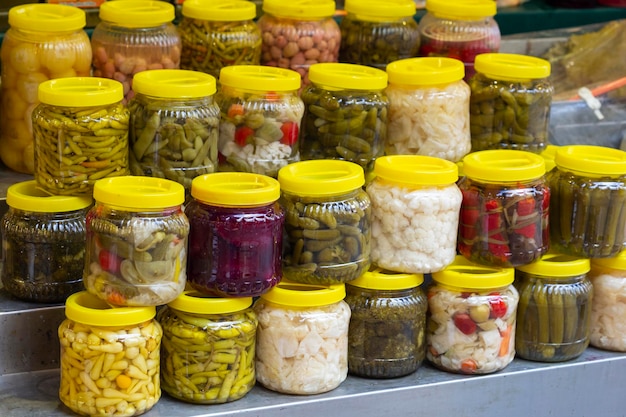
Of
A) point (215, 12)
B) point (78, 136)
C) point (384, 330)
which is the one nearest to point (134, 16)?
point (215, 12)

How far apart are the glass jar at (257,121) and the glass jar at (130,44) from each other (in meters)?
0.20

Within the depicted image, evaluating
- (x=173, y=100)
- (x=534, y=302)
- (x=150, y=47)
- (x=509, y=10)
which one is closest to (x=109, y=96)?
(x=173, y=100)

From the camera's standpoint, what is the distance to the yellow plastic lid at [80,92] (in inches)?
86.2

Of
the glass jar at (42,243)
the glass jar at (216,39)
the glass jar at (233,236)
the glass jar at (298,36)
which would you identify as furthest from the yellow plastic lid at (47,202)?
the glass jar at (298,36)

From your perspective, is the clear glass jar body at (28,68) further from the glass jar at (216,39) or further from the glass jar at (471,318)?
the glass jar at (471,318)

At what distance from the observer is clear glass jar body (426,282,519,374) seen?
94.0 inches

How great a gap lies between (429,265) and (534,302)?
0.28 meters

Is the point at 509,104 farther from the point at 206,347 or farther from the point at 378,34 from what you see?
the point at 206,347

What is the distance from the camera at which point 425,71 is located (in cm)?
249

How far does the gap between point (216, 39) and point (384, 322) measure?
2.45ft

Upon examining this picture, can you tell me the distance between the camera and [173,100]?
7.43 ft

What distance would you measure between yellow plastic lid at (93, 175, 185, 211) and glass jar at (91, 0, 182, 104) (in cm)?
39

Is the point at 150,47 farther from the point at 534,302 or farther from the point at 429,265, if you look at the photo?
the point at 534,302

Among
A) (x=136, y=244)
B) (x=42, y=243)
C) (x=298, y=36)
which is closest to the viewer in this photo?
(x=136, y=244)
